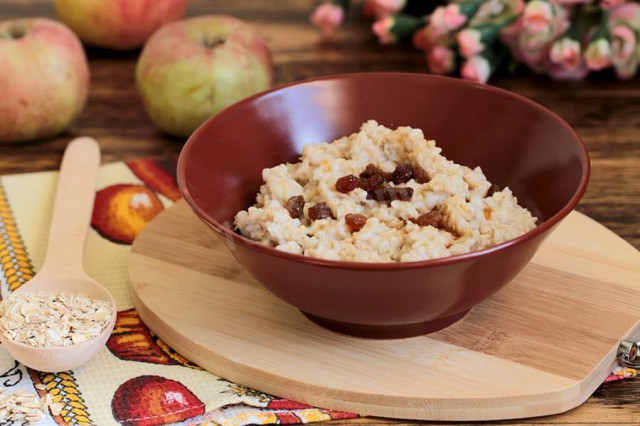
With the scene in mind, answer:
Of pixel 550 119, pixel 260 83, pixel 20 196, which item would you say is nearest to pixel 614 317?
pixel 550 119

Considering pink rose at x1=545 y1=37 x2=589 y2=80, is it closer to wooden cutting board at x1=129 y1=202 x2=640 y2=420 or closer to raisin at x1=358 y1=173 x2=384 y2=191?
wooden cutting board at x1=129 y1=202 x2=640 y2=420

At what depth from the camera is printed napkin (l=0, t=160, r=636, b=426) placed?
1299mm

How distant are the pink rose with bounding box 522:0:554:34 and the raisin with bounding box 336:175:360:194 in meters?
0.90

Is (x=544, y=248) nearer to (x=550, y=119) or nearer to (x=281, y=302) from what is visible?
(x=550, y=119)

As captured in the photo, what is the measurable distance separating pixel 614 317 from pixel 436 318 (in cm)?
31

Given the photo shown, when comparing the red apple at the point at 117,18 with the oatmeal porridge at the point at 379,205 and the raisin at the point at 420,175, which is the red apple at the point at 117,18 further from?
the raisin at the point at 420,175

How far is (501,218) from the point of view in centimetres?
142

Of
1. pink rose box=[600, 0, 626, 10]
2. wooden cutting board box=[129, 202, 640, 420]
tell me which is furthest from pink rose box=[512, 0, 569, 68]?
wooden cutting board box=[129, 202, 640, 420]

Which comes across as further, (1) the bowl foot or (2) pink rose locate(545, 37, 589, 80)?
(2) pink rose locate(545, 37, 589, 80)

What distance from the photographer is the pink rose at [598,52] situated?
7.20ft

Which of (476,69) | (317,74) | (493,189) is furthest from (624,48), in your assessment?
(493,189)

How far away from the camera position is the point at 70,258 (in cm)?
161

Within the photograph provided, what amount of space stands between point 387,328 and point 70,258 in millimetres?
582

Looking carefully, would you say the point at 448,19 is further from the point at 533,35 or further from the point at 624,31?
the point at 624,31
